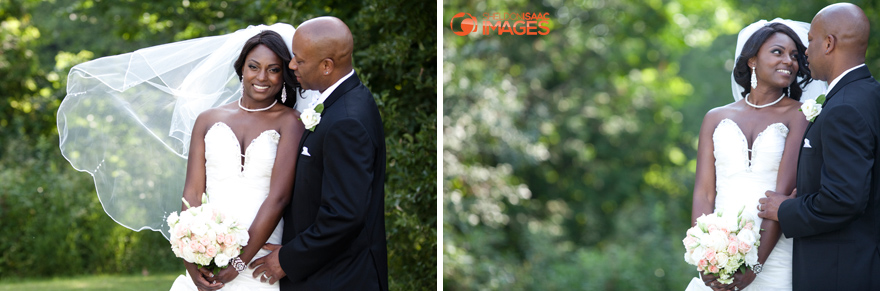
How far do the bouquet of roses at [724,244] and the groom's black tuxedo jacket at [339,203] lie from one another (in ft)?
4.34

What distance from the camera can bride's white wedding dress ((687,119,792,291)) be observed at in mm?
3150

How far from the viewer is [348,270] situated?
118 inches

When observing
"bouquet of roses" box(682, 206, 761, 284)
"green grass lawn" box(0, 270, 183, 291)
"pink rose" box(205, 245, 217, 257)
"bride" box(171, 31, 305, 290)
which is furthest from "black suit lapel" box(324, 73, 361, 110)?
"green grass lawn" box(0, 270, 183, 291)

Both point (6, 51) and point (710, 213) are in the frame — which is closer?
point (710, 213)

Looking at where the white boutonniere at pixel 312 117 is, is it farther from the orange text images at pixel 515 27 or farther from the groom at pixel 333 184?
the orange text images at pixel 515 27

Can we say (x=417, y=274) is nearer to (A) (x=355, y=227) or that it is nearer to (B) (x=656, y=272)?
(A) (x=355, y=227)

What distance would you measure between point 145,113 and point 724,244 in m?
2.71

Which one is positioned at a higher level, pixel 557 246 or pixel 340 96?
pixel 340 96

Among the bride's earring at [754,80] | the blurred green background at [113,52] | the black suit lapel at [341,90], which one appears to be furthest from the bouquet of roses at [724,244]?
the blurred green background at [113,52]

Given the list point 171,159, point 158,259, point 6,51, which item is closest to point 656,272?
point 158,259

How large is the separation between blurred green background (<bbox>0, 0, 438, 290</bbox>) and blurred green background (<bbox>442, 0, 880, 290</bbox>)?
186cm

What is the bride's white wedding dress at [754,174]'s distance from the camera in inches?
124

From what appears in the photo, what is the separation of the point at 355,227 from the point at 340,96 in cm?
53

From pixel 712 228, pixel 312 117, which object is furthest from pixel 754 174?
pixel 312 117
